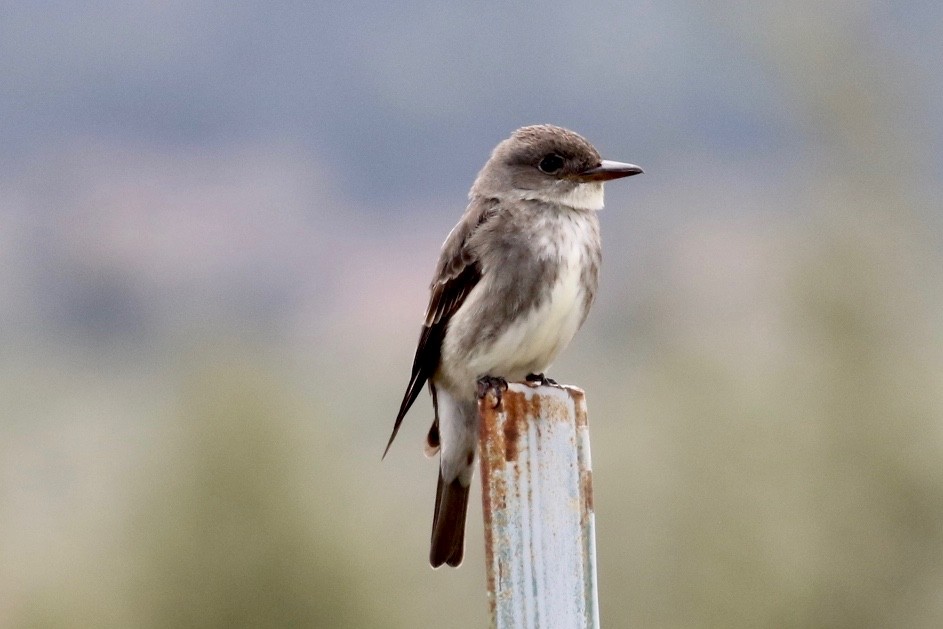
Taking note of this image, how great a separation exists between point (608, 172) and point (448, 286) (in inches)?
32.7

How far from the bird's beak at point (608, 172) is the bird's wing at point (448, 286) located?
42 cm

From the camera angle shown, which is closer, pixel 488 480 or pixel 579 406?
pixel 488 480

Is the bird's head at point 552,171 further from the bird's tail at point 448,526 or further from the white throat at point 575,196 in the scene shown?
the bird's tail at point 448,526

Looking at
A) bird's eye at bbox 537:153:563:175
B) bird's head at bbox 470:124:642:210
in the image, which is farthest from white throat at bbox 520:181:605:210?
bird's eye at bbox 537:153:563:175

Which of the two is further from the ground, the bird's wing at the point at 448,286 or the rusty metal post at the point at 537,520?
the bird's wing at the point at 448,286

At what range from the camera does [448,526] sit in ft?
19.4

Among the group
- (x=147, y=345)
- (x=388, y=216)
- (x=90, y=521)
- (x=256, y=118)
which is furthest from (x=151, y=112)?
(x=90, y=521)

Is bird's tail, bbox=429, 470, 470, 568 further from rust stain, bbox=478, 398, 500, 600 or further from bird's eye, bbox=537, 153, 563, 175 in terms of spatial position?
rust stain, bbox=478, 398, 500, 600

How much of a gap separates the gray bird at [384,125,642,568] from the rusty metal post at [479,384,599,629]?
68.7 inches

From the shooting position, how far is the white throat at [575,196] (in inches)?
254

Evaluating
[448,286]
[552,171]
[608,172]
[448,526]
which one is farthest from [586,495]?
[552,171]

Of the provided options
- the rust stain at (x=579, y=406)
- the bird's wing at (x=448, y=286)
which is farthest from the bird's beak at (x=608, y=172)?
the rust stain at (x=579, y=406)

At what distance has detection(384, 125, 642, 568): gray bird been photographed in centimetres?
607

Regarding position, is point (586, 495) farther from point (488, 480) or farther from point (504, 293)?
point (504, 293)
